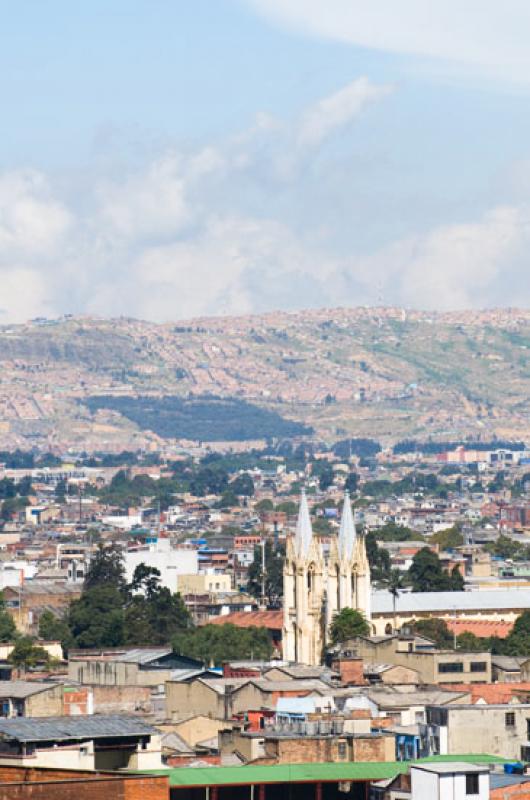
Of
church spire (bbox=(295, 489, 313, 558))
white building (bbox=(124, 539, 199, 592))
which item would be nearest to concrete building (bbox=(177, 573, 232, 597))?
white building (bbox=(124, 539, 199, 592))

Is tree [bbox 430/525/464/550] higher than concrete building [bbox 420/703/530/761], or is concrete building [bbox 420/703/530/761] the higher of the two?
tree [bbox 430/525/464/550]

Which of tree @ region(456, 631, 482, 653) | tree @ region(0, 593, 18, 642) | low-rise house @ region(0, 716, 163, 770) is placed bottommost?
low-rise house @ region(0, 716, 163, 770)

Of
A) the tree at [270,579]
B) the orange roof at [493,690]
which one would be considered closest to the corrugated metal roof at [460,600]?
the tree at [270,579]

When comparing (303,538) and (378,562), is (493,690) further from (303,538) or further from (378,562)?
(378,562)

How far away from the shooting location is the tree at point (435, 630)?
104256 mm

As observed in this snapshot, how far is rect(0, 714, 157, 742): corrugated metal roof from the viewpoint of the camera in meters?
37.1

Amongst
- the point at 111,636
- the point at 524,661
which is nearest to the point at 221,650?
the point at 111,636

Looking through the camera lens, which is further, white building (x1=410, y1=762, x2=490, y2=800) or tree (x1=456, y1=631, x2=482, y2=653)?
tree (x1=456, y1=631, x2=482, y2=653)

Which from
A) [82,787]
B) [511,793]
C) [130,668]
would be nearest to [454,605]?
[130,668]

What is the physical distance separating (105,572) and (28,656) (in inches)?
1784

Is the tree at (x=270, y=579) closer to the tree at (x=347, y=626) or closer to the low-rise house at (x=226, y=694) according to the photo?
the tree at (x=347, y=626)

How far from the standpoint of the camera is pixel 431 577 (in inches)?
5374

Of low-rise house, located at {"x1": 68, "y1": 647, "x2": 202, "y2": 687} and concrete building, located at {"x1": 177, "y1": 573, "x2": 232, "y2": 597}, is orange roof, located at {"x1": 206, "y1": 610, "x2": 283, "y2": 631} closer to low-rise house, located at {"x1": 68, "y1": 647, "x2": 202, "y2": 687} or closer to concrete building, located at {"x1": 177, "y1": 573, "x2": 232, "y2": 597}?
concrete building, located at {"x1": 177, "y1": 573, "x2": 232, "y2": 597}

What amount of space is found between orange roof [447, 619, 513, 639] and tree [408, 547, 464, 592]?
1686 centimetres
